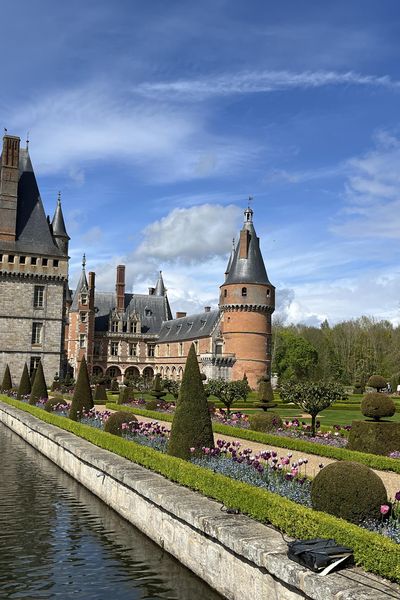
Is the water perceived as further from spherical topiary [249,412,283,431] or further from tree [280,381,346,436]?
tree [280,381,346,436]

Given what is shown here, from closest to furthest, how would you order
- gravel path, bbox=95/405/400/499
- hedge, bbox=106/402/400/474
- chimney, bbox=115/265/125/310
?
gravel path, bbox=95/405/400/499
hedge, bbox=106/402/400/474
chimney, bbox=115/265/125/310

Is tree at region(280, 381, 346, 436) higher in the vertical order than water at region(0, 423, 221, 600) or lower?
higher

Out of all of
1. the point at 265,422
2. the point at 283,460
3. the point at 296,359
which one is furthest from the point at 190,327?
the point at 283,460

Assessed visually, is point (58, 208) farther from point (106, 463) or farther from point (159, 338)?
point (106, 463)

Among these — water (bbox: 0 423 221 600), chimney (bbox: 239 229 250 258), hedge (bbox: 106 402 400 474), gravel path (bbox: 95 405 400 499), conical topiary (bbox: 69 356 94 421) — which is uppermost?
chimney (bbox: 239 229 250 258)

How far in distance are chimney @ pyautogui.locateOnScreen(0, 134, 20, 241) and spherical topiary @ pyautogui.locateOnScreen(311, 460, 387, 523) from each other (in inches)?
1359

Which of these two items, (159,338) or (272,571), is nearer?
(272,571)

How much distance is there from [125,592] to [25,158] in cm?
3843

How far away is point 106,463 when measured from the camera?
10062 mm

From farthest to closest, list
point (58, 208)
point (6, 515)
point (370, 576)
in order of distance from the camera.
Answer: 1. point (58, 208)
2. point (6, 515)
3. point (370, 576)

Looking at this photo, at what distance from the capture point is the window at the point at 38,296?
38406mm

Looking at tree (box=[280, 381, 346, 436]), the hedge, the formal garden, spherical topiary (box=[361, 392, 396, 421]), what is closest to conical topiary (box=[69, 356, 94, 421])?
the formal garden

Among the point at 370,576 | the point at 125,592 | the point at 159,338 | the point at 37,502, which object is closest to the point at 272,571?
the point at 370,576

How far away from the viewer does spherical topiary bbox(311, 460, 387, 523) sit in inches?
222
